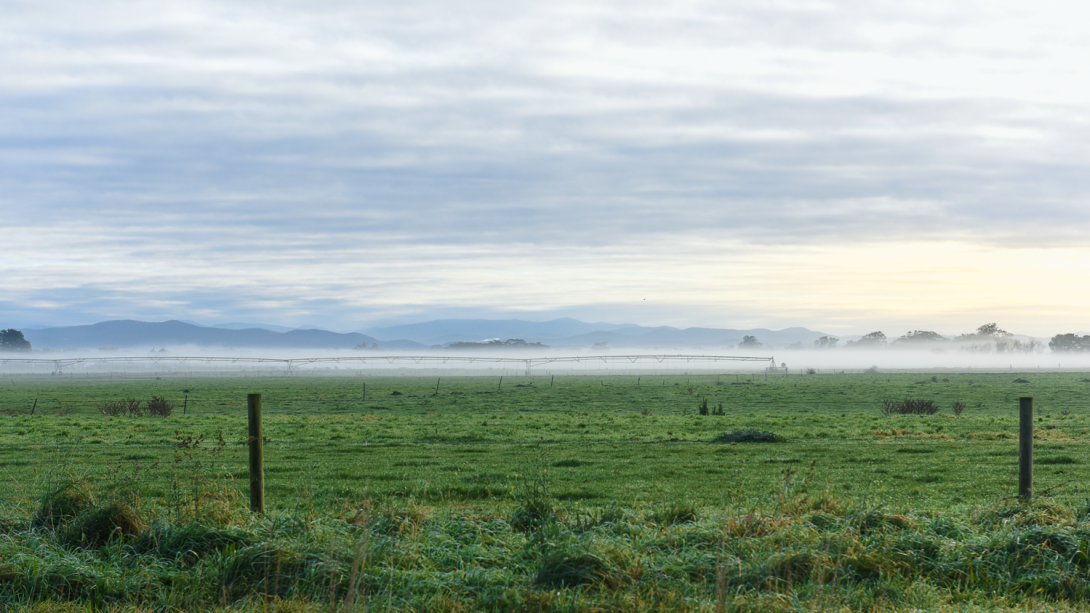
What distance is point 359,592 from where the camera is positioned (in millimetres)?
7996

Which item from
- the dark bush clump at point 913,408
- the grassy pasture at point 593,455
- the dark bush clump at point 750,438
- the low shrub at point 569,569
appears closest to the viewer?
the low shrub at point 569,569

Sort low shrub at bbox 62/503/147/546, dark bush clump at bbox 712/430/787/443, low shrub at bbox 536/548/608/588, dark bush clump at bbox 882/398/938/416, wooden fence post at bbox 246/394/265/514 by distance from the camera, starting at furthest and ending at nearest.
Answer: dark bush clump at bbox 882/398/938/416, dark bush clump at bbox 712/430/787/443, wooden fence post at bbox 246/394/265/514, low shrub at bbox 62/503/147/546, low shrub at bbox 536/548/608/588

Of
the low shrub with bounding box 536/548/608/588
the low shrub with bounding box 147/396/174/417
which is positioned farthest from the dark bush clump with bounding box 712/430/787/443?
the low shrub with bounding box 147/396/174/417

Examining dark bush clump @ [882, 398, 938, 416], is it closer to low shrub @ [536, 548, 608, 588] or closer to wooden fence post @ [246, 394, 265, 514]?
low shrub @ [536, 548, 608, 588]

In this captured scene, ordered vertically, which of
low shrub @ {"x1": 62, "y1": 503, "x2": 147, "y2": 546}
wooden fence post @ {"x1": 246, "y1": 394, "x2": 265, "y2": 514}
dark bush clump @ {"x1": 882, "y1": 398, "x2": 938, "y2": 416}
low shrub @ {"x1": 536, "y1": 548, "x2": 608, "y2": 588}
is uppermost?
wooden fence post @ {"x1": 246, "y1": 394, "x2": 265, "y2": 514}

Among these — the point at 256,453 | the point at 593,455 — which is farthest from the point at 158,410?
the point at 256,453

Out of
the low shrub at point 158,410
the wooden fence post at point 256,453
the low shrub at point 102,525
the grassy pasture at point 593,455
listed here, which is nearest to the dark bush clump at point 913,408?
the grassy pasture at point 593,455

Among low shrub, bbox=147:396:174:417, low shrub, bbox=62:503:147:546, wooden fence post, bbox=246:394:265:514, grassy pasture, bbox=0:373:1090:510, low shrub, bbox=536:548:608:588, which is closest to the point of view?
low shrub, bbox=536:548:608:588

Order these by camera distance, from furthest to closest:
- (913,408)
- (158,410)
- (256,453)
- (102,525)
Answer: (913,408) → (158,410) → (256,453) → (102,525)

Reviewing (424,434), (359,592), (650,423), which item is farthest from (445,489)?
(650,423)

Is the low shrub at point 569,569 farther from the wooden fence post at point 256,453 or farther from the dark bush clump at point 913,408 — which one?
the dark bush clump at point 913,408

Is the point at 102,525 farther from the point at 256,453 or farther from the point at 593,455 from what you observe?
the point at 593,455

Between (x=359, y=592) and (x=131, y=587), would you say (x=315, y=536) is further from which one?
(x=131, y=587)

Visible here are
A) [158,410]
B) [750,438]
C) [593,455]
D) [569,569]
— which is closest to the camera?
[569,569]
